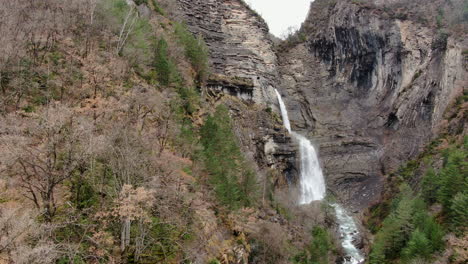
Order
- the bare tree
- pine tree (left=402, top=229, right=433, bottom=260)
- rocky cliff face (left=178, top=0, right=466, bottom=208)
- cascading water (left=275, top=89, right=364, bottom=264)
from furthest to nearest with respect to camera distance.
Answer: rocky cliff face (left=178, top=0, right=466, bottom=208) < cascading water (left=275, top=89, right=364, bottom=264) < pine tree (left=402, top=229, right=433, bottom=260) < the bare tree

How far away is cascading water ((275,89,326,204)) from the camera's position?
51656 mm

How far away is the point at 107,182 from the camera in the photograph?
15320mm

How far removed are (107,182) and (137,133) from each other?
3.13m

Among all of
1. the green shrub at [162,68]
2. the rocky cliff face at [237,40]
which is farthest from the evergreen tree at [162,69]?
the rocky cliff face at [237,40]

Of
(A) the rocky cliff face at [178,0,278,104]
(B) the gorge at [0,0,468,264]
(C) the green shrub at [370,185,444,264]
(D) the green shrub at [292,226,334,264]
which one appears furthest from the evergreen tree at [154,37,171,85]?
(C) the green shrub at [370,185,444,264]

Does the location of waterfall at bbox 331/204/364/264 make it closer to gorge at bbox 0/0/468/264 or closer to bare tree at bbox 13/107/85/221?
gorge at bbox 0/0/468/264

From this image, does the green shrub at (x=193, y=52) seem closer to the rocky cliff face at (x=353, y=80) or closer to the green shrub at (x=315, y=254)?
the rocky cliff face at (x=353, y=80)

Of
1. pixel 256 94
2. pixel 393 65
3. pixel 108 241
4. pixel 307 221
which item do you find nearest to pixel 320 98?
pixel 393 65

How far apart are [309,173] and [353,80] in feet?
79.5

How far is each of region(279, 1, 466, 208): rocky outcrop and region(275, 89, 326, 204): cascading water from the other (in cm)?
176

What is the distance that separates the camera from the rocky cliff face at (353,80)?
5322 centimetres

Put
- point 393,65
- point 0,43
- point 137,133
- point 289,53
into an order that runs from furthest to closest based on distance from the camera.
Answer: point 289,53, point 393,65, point 0,43, point 137,133

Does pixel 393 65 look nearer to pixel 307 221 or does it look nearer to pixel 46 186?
pixel 307 221

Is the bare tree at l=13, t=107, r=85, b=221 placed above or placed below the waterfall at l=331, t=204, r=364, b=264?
above
